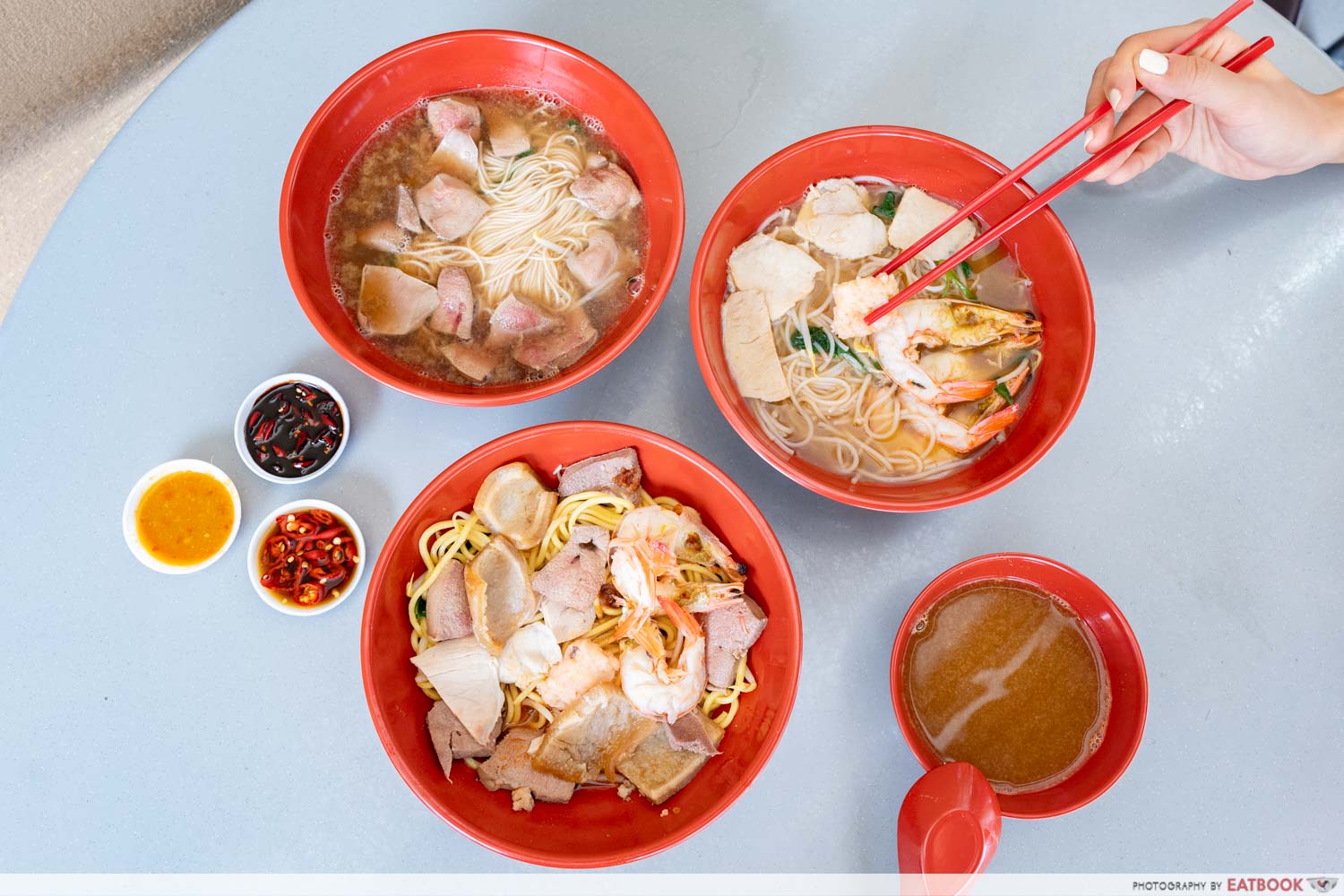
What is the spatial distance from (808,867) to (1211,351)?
165 cm

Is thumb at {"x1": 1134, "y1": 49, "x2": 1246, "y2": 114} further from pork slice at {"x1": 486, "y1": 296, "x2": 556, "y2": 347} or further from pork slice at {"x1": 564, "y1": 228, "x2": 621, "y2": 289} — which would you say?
pork slice at {"x1": 486, "y1": 296, "x2": 556, "y2": 347}

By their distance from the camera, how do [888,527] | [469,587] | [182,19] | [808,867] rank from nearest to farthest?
1. [469,587]
2. [808,867]
3. [888,527]
4. [182,19]

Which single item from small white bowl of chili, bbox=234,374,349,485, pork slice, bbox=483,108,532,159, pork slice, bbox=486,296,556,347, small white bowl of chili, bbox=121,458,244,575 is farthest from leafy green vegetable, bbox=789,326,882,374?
small white bowl of chili, bbox=121,458,244,575

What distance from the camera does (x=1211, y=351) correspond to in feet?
7.49

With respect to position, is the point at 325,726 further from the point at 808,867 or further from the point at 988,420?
the point at 988,420

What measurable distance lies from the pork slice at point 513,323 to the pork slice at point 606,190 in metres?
0.31

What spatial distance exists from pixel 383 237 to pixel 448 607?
3.09 feet

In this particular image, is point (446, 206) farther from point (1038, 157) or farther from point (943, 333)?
point (1038, 157)

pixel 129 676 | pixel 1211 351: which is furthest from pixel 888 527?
pixel 129 676

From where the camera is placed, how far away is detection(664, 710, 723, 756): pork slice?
183 centimetres

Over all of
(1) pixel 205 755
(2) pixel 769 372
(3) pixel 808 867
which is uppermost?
(1) pixel 205 755

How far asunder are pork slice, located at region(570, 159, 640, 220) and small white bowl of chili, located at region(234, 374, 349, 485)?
78cm

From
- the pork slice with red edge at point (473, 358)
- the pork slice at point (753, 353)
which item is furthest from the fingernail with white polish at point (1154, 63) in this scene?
the pork slice with red edge at point (473, 358)

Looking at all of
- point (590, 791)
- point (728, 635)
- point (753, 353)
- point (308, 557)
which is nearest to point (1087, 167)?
point (753, 353)
